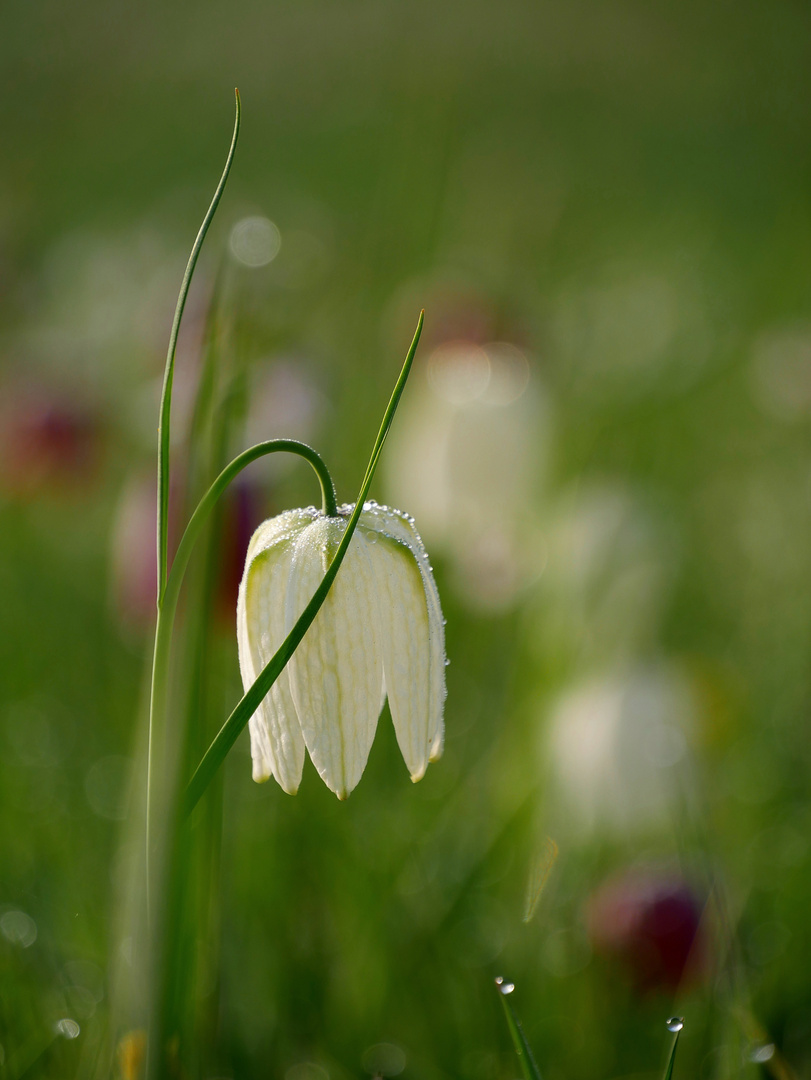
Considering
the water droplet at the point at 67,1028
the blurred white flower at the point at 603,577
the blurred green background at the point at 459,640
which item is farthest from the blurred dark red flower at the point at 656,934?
the water droplet at the point at 67,1028

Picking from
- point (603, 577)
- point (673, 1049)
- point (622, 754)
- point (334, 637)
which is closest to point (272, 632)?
point (334, 637)

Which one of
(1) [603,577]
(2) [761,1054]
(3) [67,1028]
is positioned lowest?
(2) [761,1054]

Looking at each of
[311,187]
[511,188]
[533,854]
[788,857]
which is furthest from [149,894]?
[311,187]

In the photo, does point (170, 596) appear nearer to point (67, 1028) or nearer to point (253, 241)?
point (67, 1028)

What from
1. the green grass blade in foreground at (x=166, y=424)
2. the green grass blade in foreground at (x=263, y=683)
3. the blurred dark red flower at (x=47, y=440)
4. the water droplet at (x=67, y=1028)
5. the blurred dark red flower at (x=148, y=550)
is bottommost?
the water droplet at (x=67, y=1028)

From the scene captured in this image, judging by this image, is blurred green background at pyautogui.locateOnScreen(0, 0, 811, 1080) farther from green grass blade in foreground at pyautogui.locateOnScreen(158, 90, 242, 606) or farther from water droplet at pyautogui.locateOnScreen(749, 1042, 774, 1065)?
green grass blade in foreground at pyautogui.locateOnScreen(158, 90, 242, 606)

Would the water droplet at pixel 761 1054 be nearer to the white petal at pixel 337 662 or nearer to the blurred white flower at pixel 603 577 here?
the white petal at pixel 337 662

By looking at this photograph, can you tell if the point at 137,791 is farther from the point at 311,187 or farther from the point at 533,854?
the point at 311,187

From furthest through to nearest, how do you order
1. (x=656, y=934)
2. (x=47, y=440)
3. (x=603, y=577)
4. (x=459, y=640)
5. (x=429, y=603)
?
(x=459, y=640) → (x=47, y=440) → (x=603, y=577) → (x=656, y=934) → (x=429, y=603)
